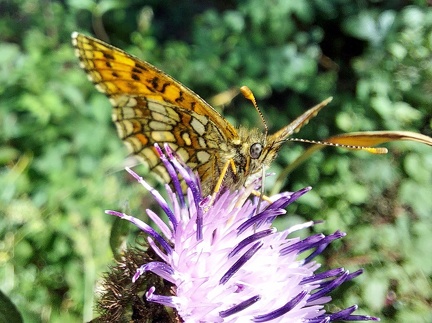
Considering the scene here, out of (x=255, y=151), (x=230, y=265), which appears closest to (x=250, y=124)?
(x=255, y=151)

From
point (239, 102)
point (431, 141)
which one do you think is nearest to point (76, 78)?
point (239, 102)

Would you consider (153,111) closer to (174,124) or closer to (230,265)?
(174,124)

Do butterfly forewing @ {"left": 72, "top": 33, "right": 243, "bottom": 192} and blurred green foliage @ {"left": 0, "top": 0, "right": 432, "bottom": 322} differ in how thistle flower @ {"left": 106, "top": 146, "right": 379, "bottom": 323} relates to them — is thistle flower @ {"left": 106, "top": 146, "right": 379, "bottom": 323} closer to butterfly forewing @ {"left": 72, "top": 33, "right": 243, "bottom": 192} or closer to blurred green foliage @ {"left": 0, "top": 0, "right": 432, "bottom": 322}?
butterfly forewing @ {"left": 72, "top": 33, "right": 243, "bottom": 192}

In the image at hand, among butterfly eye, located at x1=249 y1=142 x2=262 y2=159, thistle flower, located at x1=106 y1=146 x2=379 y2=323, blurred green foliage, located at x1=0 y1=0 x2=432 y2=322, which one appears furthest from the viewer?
blurred green foliage, located at x1=0 y1=0 x2=432 y2=322

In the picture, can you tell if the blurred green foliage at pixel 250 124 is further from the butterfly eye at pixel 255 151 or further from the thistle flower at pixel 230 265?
the butterfly eye at pixel 255 151

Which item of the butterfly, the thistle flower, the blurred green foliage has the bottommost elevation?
the blurred green foliage

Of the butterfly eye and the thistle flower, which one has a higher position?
the butterfly eye

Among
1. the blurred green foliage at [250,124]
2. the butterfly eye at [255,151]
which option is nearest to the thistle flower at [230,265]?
the butterfly eye at [255,151]

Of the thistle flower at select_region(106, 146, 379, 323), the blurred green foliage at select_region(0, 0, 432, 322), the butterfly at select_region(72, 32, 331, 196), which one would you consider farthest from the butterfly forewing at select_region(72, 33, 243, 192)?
the blurred green foliage at select_region(0, 0, 432, 322)
